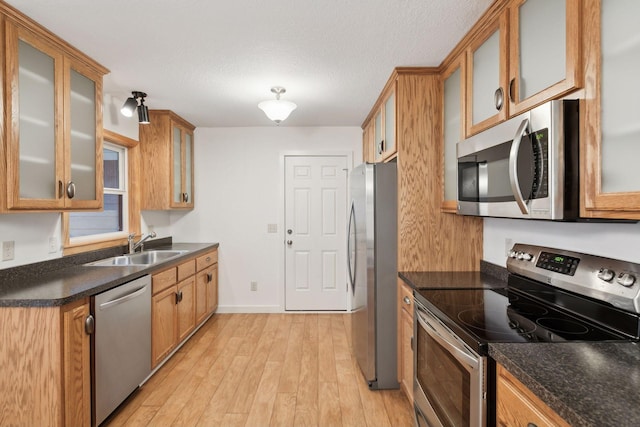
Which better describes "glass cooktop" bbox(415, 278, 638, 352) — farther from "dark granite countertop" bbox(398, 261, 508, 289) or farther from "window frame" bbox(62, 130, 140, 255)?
"window frame" bbox(62, 130, 140, 255)

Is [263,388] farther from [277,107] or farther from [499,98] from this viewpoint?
[499,98]

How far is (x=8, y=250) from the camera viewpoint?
7.02 ft

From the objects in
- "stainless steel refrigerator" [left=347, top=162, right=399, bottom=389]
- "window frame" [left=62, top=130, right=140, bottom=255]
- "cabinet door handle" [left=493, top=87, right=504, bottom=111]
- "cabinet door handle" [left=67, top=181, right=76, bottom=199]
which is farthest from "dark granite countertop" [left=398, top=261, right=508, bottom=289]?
"window frame" [left=62, top=130, right=140, bottom=255]

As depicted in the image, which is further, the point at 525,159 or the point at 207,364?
the point at 207,364

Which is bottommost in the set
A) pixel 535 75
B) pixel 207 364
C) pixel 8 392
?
pixel 207 364

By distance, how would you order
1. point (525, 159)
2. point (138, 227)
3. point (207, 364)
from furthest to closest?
point (138, 227), point (207, 364), point (525, 159)

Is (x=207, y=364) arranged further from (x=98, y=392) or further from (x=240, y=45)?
(x=240, y=45)

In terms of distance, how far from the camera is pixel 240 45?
2191 mm

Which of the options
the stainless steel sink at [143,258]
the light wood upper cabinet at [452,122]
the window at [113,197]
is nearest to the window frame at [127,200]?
the window at [113,197]

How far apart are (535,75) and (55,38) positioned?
2.52 meters

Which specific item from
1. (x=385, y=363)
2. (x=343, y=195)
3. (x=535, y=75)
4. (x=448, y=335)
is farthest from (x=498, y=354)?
(x=343, y=195)

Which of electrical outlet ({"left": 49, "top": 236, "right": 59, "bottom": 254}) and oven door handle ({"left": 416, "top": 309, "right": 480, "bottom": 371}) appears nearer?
oven door handle ({"left": 416, "top": 309, "right": 480, "bottom": 371})

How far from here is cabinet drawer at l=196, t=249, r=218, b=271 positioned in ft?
12.3

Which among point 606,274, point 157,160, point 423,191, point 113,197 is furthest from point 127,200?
point 606,274
